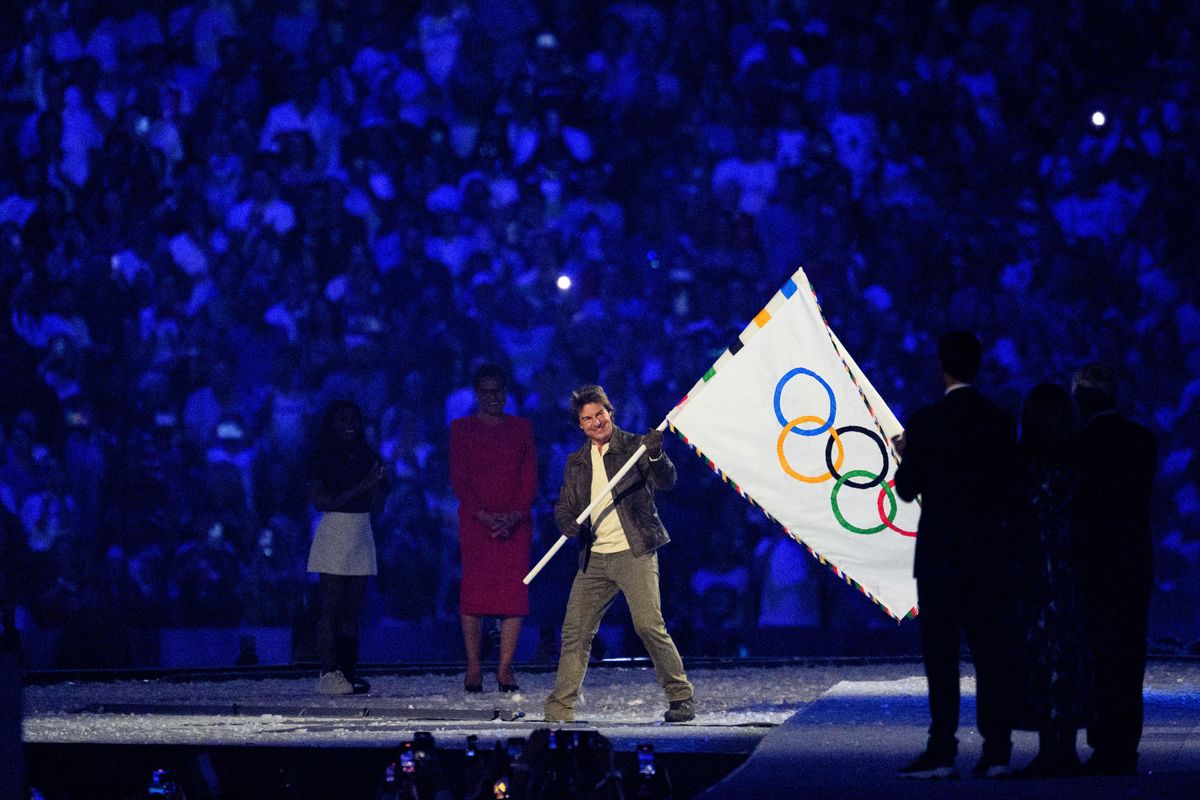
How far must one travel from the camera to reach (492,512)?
1038 cm

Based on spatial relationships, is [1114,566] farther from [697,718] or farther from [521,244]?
[521,244]

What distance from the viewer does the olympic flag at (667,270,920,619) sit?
874 centimetres

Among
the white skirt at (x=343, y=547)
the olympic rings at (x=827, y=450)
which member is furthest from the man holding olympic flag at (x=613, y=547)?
the white skirt at (x=343, y=547)

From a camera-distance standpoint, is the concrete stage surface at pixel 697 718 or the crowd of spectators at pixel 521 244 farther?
the crowd of spectators at pixel 521 244

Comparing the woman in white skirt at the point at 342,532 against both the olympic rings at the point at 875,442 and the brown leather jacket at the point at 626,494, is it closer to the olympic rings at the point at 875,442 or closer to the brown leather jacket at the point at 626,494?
the brown leather jacket at the point at 626,494

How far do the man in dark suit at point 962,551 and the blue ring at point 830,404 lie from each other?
297 centimetres

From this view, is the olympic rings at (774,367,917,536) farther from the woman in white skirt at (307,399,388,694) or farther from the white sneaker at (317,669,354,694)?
the white sneaker at (317,669,354,694)

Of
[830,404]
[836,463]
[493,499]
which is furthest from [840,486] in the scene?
[493,499]

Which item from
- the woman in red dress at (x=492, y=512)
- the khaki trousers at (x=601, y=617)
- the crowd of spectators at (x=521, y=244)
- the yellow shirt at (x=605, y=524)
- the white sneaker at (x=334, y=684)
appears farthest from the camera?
the crowd of spectators at (x=521, y=244)

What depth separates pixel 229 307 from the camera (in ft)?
43.0

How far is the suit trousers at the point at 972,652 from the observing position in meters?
5.77

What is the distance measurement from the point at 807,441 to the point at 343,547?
2732 millimetres

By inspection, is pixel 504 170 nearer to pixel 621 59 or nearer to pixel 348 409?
pixel 621 59

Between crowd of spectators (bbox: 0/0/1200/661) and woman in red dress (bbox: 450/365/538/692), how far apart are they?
6.81ft
